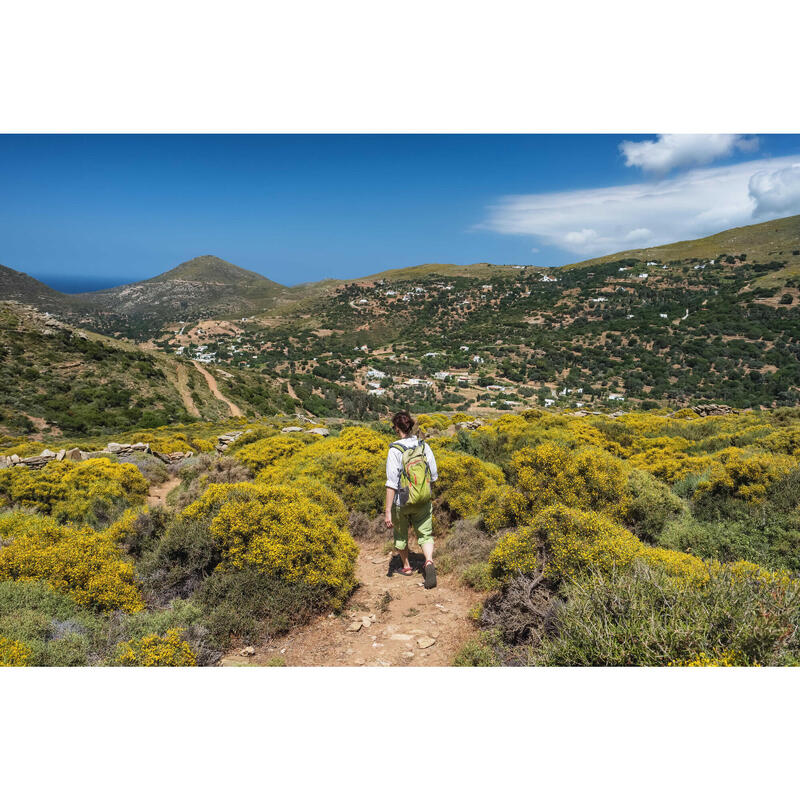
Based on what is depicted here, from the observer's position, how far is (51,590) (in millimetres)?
3195

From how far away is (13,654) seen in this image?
2.33 m

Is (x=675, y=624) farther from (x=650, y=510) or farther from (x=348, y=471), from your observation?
(x=348, y=471)

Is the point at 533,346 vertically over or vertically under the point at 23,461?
over

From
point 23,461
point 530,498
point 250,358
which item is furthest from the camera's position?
point 250,358

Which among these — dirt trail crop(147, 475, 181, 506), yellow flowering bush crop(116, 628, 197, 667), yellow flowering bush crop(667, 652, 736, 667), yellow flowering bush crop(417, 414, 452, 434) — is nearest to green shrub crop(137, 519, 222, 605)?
yellow flowering bush crop(116, 628, 197, 667)

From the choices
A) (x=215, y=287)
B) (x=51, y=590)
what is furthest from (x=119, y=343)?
(x=215, y=287)

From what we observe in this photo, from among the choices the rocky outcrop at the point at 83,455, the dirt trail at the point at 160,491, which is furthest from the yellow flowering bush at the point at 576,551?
the rocky outcrop at the point at 83,455

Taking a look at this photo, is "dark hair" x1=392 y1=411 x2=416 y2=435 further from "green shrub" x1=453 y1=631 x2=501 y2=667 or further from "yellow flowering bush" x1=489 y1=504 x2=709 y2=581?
"green shrub" x1=453 y1=631 x2=501 y2=667

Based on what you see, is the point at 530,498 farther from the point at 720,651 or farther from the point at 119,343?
the point at 119,343

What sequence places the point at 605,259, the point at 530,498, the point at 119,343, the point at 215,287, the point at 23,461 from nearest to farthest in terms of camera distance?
the point at 530,498, the point at 23,461, the point at 119,343, the point at 605,259, the point at 215,287

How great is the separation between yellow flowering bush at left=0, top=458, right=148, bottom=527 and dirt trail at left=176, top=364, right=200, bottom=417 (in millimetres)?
22550

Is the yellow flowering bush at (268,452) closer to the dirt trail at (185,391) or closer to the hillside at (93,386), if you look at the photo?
the hillside at (93,386)

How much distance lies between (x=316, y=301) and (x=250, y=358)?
131 ft

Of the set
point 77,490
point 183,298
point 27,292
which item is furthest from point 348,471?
point 183,298
